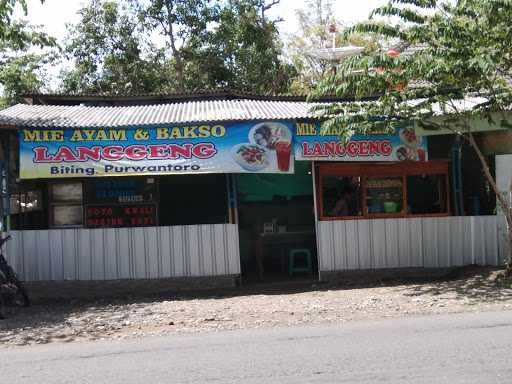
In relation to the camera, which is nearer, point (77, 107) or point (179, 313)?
point (179, 313)

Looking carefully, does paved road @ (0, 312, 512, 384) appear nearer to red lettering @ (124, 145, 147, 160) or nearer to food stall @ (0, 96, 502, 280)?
food stall @ (0, 96, 502, 280)

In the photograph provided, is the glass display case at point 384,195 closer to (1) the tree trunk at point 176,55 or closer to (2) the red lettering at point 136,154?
(2) the red lettering at point 136,154

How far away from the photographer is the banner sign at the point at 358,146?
34.2 ft

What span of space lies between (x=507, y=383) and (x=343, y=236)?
620 cm

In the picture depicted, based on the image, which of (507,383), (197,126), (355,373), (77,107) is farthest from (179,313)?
(77,107)

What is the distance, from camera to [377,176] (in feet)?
36.7

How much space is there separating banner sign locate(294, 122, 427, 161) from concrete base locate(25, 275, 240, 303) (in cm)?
264

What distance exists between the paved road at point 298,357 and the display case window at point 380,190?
4.04 meters

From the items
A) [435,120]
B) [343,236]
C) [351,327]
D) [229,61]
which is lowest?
[351,327]

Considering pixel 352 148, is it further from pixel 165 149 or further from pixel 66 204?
pixel 66 204

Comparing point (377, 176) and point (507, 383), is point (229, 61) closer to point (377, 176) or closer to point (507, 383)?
point (377, 176)

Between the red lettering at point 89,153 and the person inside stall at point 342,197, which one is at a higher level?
the red lettering at point 89,153

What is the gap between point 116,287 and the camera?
10477 mm

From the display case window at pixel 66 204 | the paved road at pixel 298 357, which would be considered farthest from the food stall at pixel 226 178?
the paved road at pixel 298 357
